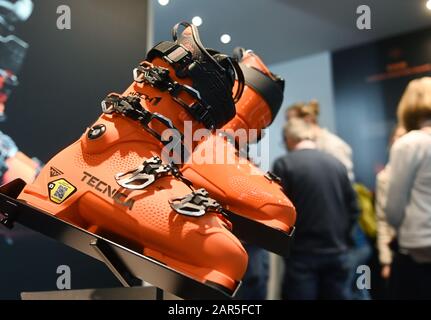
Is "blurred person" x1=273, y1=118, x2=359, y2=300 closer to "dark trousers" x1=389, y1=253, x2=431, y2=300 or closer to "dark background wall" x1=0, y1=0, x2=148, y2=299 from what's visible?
"dark trousers" x1=389, y1=253, x2=431, y2=300

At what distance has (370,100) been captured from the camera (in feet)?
7.20

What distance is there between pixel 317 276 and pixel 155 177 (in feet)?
2.95

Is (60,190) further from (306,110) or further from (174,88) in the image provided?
(306,110)

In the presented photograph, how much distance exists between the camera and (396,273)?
1.07 meters

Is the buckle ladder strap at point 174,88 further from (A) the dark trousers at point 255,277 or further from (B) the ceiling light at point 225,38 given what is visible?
(A) the dark trousers at point 255,277

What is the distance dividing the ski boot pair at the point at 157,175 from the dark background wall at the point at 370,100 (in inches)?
50.8

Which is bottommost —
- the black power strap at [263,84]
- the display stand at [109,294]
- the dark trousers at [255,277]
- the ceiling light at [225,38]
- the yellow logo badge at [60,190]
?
the dark trousers at [255,277]

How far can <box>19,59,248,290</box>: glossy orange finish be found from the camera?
1.59 ft

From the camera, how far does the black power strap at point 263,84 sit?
76 centimetres

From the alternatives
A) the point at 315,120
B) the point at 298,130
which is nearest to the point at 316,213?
the point at 298,130

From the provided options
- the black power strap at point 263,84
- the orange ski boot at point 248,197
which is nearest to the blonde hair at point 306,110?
the black power strap at point 263,84

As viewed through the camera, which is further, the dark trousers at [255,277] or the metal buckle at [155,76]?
the dark trousers at [255,277]
